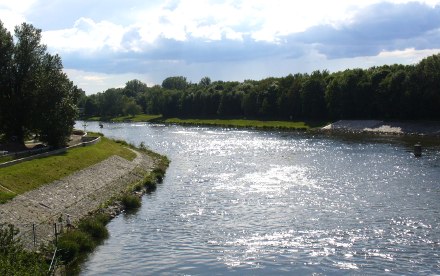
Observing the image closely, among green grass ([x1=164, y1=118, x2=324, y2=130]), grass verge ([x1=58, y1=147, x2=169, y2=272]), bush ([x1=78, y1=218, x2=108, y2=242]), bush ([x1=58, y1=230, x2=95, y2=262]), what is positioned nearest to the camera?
bush ([x1=58, y1=230, x2=95, y2=262])

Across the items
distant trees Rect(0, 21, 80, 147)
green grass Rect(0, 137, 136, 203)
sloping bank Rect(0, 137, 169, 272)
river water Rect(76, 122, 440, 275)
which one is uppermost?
distant trees Rect(0, 21, 80, 147)

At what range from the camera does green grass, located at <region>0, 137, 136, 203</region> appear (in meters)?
38.7

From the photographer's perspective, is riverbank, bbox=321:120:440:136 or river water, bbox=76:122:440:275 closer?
river water, bbox=76:122:440:275

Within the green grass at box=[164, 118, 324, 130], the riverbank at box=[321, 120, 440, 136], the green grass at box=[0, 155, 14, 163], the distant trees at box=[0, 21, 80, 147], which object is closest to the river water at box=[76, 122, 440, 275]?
the green grass at box=[0, 155, 14, 163]

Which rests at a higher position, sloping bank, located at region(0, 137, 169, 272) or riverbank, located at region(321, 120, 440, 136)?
riverbank, located at region(321, 120, 440, 136)

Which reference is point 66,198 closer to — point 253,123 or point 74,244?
point 74,244

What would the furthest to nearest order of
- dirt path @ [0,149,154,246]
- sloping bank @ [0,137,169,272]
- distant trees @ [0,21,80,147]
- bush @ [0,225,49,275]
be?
distant trees @ [0,21,80,147] → dirt path @ [0,149,154,246] → sloping bank @ [0,137,169,272] → bush @ [0,225,49,275]

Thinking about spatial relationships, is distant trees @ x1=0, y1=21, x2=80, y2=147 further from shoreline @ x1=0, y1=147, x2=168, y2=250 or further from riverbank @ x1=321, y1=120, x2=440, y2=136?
riverbank @ x1=321, y1=120, x2=440, y2=136

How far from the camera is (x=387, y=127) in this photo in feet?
379

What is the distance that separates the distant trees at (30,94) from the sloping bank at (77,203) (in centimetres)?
845

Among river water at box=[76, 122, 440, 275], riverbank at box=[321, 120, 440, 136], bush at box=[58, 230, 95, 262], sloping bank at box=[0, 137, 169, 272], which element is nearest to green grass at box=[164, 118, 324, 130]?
riverbank at box=[321, 120, 440, 136]

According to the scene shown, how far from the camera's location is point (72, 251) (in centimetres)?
2908

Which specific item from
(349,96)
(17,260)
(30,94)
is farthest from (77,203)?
(349,96)

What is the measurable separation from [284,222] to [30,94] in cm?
3862
